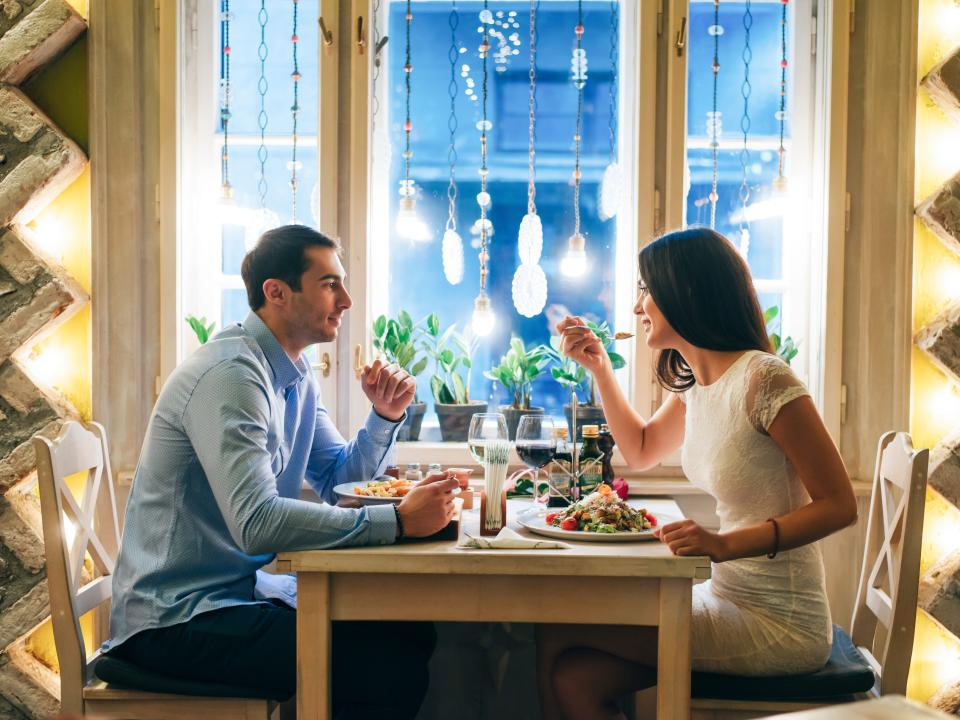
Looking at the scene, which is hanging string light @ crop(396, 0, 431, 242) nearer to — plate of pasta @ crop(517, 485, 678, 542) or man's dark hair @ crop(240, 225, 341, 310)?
man's dark hair @ crop(240, 225, 341, 310)

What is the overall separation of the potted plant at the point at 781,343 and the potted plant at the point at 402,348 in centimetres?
97

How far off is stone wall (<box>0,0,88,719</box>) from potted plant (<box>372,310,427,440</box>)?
0.82m

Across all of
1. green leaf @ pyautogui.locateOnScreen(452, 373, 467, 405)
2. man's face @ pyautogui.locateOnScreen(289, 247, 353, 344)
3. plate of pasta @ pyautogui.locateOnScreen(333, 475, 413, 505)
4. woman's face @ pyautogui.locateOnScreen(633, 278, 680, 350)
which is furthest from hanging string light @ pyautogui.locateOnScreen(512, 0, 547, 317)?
plate of pasta @ pyautogui.locateOnScreen(333, 475, 413, 505)

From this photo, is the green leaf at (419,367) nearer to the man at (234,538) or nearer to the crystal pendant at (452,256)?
the crystal pendant at (452,256)

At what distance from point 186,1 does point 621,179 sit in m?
1.38

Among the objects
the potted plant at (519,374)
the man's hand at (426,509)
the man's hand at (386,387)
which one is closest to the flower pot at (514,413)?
the potted plant at (519,374)

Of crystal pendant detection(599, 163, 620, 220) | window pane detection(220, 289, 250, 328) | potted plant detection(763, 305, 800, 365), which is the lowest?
potted plant detection(763, 305, 800, 365)

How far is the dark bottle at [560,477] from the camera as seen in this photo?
183 cm

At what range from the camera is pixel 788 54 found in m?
2.50

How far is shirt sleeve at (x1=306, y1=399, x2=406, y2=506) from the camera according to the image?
6.41ft

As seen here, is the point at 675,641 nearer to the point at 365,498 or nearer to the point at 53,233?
the point at 365,498

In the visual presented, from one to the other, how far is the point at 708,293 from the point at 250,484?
949 millimetres

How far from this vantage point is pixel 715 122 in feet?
8.24

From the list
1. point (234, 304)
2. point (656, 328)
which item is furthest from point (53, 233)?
point (656, 328)
